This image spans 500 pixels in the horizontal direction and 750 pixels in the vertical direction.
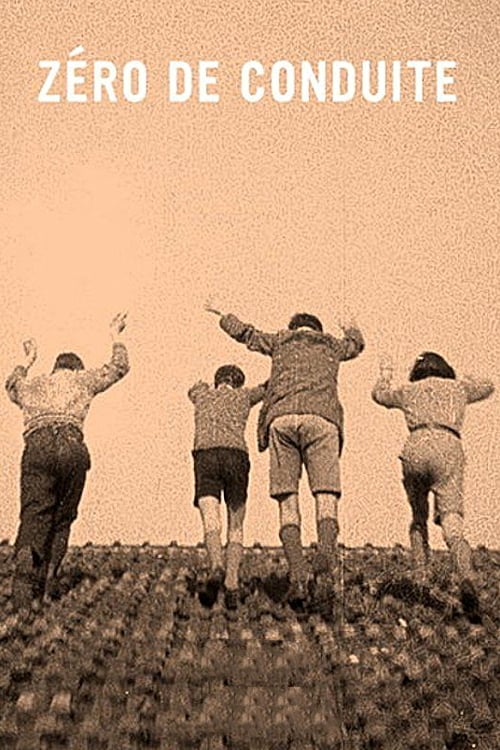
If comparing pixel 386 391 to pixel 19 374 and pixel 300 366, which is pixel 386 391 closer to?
pixel 300 366

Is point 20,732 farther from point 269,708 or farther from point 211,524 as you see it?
point 211,524

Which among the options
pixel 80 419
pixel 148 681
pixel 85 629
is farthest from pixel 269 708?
pixel 80 419

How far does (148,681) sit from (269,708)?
623 mm

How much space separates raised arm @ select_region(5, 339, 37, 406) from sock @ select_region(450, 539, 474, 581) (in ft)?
9.49

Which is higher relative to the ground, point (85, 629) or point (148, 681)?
point (85, 629)

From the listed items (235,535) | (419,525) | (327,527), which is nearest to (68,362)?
(235,535)

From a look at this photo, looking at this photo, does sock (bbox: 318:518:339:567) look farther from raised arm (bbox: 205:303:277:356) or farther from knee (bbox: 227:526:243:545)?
raised arm (bbox: 205:303:277:356)

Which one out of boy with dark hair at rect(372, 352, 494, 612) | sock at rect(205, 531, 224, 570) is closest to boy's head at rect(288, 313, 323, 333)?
boy with dark hair at rect(372, 352, 494, 612)

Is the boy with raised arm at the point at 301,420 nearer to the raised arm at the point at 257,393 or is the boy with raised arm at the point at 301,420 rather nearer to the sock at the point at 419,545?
the raised arm at the point at 257,393

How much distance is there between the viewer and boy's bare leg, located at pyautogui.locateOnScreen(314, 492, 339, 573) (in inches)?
275

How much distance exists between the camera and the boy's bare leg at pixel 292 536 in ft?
23.3

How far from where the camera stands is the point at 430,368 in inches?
313

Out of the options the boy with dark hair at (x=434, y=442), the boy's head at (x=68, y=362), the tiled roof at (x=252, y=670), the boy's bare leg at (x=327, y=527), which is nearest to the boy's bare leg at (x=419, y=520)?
the boy with dark hair at (x=434, y=442)

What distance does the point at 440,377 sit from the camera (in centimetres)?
790
